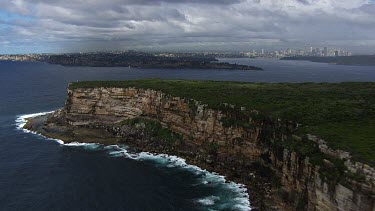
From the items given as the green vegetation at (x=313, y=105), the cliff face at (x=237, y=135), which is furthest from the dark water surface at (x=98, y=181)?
the green vegetation at (x=313, y=105)

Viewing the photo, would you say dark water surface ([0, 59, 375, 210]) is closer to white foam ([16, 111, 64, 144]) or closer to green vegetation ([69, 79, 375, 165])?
white foam ([16, 111, 64, 144])

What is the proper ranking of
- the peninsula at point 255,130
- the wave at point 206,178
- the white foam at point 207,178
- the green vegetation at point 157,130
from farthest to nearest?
the green vegetation at point 157,130
the white foam at point 207,178
the wave at point 206,178
the peninsula at point 255,130

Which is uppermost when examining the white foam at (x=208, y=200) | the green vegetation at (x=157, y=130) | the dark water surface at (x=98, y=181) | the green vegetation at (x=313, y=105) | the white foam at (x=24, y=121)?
the green vegetation at (x=313, y=105)

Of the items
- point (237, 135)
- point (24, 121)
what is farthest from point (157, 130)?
point (24, 121)

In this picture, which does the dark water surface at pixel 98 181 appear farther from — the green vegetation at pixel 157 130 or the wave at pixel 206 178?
the green vegetation at pixel 157 130

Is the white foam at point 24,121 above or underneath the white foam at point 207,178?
above

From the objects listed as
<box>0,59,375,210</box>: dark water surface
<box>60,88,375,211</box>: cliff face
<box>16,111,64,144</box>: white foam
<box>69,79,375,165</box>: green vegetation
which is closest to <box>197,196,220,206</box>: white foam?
<box>0,59,375,210</box>: dark water surface

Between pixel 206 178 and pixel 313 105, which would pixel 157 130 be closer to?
pixel 206 178

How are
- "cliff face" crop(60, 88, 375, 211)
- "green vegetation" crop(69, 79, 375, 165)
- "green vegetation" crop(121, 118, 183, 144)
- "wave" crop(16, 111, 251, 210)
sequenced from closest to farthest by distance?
"cliff face" crop(60, 88, 375, 211), "green vegetation" crop(69, 79, 375, 165), "wave" crop(16, 111, 251, 210), "green vegetation" crop(121, 118, 183, 144)
